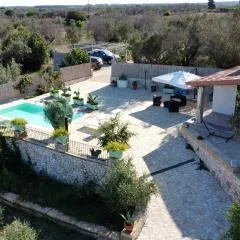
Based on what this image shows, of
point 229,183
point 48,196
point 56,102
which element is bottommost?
point 48,196

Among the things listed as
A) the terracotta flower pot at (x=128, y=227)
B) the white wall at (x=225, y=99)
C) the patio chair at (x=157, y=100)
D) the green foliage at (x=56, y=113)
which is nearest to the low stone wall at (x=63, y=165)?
the green foliage at (x=56, y=113)

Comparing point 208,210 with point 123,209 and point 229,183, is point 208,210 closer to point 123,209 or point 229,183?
Result: point 229,183

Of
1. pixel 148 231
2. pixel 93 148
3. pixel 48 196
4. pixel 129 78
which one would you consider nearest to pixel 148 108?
pixel 129 78

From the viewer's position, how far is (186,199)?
15.5 meters

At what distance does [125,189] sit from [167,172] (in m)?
3.24

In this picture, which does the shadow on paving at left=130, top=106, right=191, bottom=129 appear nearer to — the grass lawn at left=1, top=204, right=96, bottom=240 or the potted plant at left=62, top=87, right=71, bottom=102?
the potted plant at left=62, top=87, right=71, bottom=102

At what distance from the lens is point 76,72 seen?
31.6m

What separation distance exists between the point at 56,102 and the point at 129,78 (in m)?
11.5

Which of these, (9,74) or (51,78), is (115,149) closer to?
(51,78)

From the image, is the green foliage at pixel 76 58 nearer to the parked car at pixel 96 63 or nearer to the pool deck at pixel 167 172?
the parked car at pixel 96 63

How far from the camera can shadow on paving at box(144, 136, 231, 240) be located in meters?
14.0

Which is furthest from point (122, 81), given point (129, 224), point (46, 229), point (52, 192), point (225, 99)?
point (129, 224)

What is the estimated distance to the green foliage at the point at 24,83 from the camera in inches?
1082

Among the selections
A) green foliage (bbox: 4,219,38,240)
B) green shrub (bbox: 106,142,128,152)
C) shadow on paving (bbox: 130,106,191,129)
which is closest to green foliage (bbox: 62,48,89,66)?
shadow on paving (bbox: 130,106,191,129)
